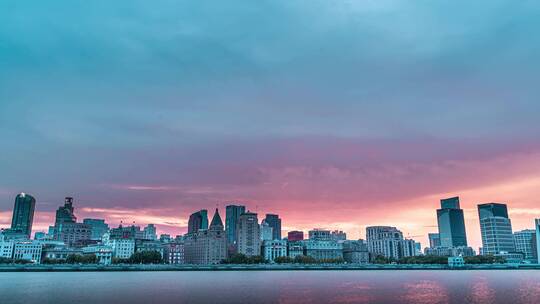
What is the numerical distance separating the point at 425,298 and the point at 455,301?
20.4 feet

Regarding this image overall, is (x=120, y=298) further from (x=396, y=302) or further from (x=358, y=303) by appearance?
(x=396, y=302)

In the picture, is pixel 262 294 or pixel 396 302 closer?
pixel 396 302

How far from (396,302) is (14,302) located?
6658cm

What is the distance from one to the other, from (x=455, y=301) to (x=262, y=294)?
1472 inches

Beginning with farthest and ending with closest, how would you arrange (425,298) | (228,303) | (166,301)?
(425,298) < (166,301) < (228,303)

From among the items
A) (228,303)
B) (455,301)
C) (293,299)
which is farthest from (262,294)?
(455,301)

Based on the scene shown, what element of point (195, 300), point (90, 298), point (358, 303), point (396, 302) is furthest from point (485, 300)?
point (90, 298)

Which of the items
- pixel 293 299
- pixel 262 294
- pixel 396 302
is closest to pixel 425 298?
pixel 396 302

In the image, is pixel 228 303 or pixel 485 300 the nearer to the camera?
pixel 228 303

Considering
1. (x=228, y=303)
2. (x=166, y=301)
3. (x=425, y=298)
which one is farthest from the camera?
(x=425, y=298)

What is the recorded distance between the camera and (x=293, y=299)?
3302 inches

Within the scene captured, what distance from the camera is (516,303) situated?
77875mm

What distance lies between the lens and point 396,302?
7950cm

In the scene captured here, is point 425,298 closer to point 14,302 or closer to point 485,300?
point 485,300
